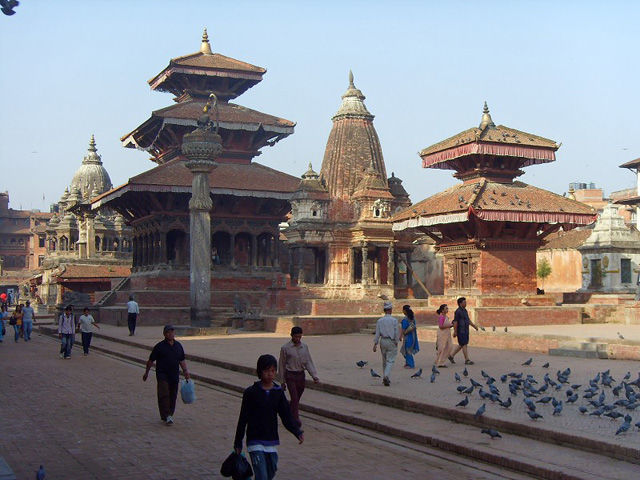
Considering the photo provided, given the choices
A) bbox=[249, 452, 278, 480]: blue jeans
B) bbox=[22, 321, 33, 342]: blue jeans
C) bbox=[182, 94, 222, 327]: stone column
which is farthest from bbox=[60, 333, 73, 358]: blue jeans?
bbox=[249, 452, 278, 480]: blue jeans

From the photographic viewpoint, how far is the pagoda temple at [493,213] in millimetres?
30719

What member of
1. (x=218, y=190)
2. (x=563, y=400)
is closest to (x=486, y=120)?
(x=218, y=190)

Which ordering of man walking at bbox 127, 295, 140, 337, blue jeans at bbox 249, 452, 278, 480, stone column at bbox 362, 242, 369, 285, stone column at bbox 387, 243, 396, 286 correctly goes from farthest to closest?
stone column at bbox 387, 243, 396, 286
stone column at bbox 362, 242, 369, 285
man walking at bbox 127, 295, 140, 337
blue jeans at bbox 249, 452, 278, 480

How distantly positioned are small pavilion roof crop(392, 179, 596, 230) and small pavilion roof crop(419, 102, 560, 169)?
1.21m

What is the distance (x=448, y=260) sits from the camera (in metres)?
33.7

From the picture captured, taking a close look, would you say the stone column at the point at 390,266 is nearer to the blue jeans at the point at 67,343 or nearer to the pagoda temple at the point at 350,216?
the pagoda temple at the point at 350,216

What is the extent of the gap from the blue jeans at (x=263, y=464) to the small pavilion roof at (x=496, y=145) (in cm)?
2642

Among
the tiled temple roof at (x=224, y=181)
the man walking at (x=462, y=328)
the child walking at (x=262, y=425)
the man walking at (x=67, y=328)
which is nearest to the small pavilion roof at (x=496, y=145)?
the tiled temple roof at (x=224, y=181)

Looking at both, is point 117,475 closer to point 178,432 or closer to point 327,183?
point 178,432

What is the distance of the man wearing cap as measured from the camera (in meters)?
11.2

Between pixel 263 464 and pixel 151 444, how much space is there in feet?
12.2

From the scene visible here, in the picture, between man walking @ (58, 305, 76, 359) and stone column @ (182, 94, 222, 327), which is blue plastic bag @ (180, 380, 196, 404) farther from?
stone column @ (182, 94, 222, 327)

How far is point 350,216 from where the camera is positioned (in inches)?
1807

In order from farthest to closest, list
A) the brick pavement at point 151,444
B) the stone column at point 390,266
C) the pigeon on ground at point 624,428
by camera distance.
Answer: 1. the stone column at point 390,266
2. the pigeon on ground at point 624,428
3. the brick pavement at point 151,444
